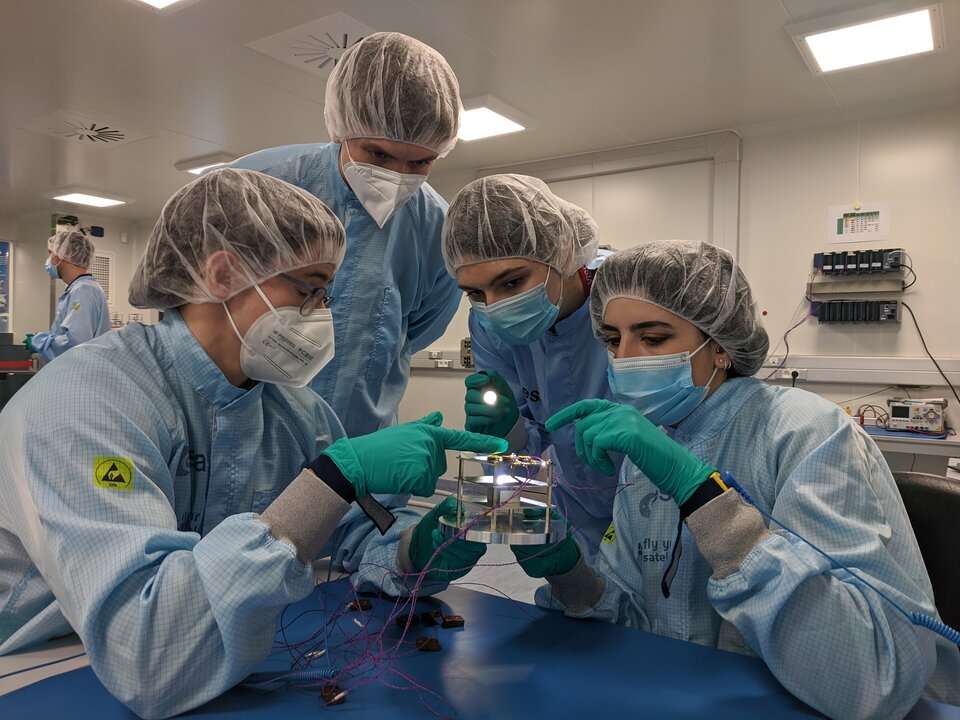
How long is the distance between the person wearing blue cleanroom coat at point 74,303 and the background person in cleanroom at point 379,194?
162 inches

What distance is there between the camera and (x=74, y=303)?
5.46 m

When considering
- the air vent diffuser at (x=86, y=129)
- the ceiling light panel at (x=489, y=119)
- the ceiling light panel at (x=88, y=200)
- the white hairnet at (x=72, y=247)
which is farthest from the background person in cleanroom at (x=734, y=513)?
the ceiling light panel at (x=88, y=200)

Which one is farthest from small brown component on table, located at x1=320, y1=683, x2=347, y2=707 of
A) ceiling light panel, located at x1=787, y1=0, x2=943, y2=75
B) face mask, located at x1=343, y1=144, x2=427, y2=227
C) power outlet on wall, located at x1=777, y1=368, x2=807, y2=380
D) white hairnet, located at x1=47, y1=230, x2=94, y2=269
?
white hairnet, located at x1=47, y1=230, x2=94, y2=269

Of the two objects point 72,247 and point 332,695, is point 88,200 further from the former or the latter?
point 332,695

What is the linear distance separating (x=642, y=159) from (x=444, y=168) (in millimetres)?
1815

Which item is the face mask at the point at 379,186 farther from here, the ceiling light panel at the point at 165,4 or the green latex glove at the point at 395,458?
the ceiling light panel at the point at 165,4

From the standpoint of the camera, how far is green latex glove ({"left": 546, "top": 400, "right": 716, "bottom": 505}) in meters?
1.19

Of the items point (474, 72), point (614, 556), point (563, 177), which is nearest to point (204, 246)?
point (614, 556)

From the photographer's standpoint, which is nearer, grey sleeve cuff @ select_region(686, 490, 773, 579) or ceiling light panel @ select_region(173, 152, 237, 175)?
grey sleeve cuff @ select_region(686, 490, 773, 579)

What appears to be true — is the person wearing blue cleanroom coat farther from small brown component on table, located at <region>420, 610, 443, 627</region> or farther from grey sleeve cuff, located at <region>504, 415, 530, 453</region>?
small brown component on table, located at <region>420, 610, 443, 627</region>

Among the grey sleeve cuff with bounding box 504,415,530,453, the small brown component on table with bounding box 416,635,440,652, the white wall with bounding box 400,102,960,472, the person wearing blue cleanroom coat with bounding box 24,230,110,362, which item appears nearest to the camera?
the small brown component on table with bounding box 416,635,440,652

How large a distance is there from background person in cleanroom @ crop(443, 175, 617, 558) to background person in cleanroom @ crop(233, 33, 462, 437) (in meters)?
0.21

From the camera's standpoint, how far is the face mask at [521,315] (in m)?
1.78

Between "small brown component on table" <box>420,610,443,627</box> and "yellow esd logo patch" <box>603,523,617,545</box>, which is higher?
"yellow esd logo patch" <box>603,523,617,545</box>
